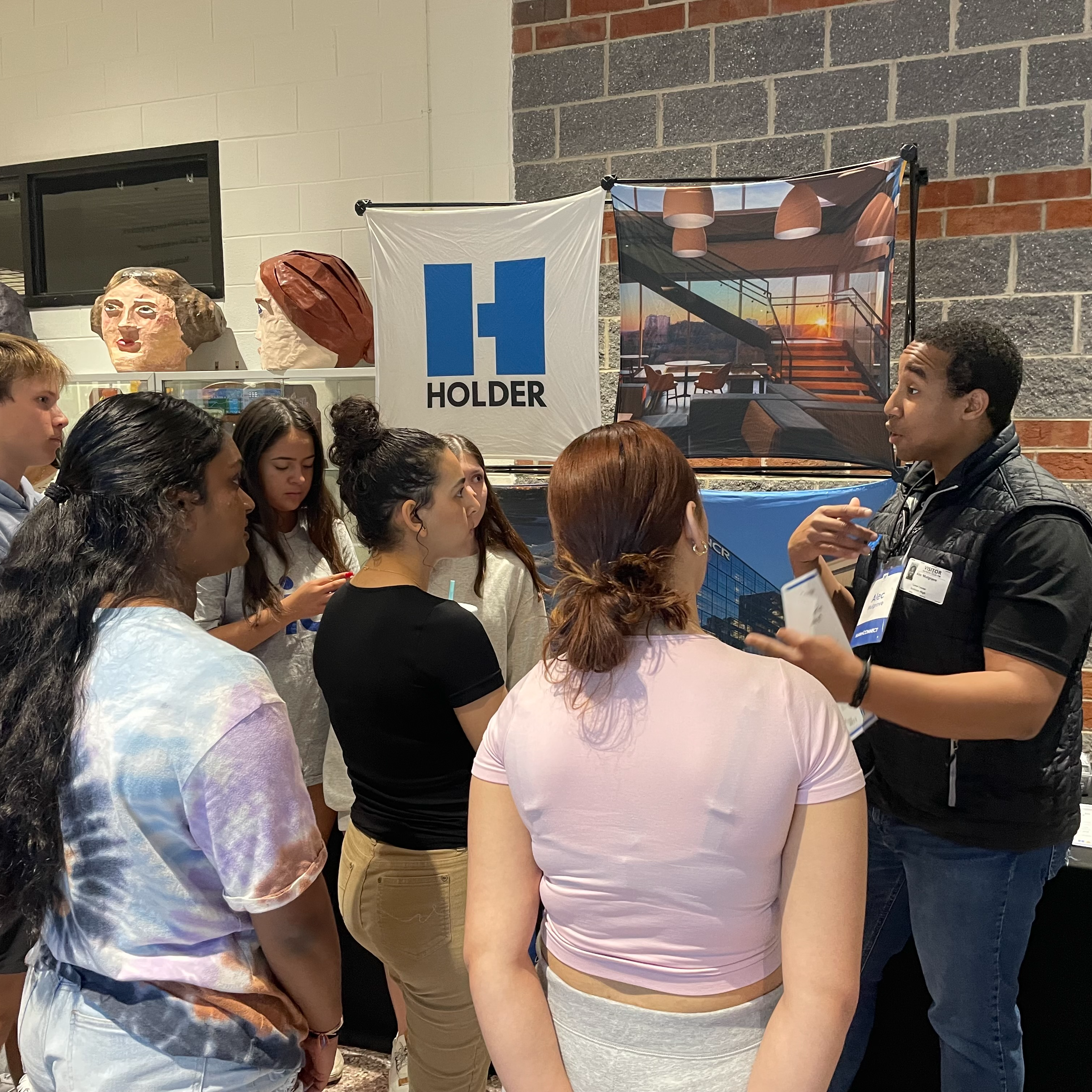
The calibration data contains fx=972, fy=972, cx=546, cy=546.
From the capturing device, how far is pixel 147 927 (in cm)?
100

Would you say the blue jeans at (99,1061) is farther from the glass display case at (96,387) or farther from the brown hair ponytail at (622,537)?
the glass display case at (96,387)

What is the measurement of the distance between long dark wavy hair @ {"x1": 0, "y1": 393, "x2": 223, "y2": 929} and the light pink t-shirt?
0.47 meters

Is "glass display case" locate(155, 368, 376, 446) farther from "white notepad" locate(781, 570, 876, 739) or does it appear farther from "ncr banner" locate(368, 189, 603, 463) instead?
"white notepad" locate(781, 570, 876, 739)

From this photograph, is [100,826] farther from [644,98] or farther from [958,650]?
[644,98]

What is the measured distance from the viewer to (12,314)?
4141 mm

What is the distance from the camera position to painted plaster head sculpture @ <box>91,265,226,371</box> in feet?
12.5

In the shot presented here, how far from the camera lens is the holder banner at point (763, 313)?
271 centimetres

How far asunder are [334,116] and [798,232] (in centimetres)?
205

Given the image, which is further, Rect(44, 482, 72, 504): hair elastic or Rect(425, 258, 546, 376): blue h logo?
Rect(425, 258, 546, 376): blue h logo

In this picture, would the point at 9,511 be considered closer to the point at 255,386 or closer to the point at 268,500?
the point at 268,500

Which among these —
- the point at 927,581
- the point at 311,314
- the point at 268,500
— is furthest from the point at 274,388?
the point at 927,581

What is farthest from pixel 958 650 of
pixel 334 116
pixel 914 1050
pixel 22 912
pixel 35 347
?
pixel 334 116

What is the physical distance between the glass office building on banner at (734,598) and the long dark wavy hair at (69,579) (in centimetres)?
194

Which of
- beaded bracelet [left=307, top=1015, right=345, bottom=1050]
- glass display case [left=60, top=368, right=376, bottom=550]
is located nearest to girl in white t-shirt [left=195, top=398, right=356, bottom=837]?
glass display case [left=60, top=368, right=376, bottom=550]
